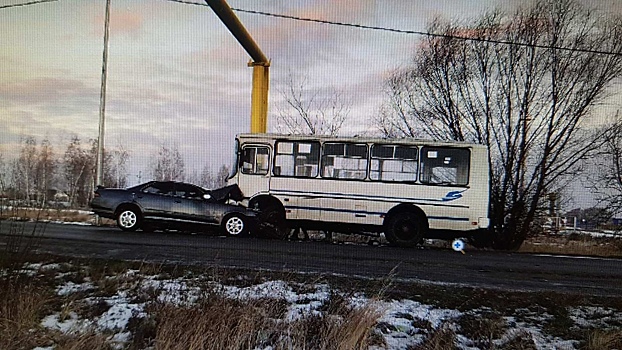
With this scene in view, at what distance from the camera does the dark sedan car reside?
1150 centimetres

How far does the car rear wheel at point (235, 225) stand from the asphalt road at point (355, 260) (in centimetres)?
77

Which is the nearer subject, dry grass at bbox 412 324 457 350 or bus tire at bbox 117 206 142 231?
dry grass at bbox 412 324 457 350

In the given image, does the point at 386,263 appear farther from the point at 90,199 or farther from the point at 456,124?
the point at 456,124

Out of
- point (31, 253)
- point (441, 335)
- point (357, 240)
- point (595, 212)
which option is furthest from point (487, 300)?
point (595, 212)

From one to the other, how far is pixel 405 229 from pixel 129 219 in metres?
5.73

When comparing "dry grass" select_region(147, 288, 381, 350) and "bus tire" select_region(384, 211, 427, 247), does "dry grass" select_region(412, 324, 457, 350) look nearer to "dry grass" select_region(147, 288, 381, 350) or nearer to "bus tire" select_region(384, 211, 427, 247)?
"dry grass" select_region(147, 288, 381, 350)

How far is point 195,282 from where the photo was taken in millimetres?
6172

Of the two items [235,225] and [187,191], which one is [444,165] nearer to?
[235,225]

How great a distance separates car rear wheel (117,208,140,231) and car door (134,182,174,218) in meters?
0.19

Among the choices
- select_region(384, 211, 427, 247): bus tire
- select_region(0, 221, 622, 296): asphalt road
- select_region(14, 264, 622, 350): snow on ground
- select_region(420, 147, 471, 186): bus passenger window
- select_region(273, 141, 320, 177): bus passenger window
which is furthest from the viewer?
select_region(273, 141, 320, 177): bus passenger window

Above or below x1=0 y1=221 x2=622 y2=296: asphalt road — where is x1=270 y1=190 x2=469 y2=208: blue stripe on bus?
above

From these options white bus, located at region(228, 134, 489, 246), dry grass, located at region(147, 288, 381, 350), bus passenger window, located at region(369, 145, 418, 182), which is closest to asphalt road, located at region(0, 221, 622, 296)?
white bus, located at region(228, 134, 489, 246)

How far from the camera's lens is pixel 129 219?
37.7 ft

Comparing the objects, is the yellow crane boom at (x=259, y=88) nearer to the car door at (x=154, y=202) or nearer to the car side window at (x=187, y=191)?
the car side window at (x=187, y=191)
